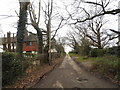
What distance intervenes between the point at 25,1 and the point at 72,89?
12.3 m

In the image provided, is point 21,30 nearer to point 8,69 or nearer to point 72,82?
point 8,69

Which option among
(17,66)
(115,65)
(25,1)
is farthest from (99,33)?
(17,66)

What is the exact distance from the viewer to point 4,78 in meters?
8.11

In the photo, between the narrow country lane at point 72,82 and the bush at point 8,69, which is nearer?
the bush at point 8,69

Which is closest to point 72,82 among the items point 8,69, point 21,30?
point 8,69

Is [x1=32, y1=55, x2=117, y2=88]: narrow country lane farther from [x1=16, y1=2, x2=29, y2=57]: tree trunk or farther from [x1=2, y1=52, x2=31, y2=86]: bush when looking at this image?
[x1=16, y1=2, x2=29, y2=57]: tree trunk

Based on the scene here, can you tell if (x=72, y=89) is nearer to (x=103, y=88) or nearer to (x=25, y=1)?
(x=103, y=88)

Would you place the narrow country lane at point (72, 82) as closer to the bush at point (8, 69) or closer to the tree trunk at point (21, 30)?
the bush at point (8, 69)

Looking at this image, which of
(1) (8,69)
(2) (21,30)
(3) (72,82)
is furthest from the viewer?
(2) (21,30)

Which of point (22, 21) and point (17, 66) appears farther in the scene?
point (22, 21)

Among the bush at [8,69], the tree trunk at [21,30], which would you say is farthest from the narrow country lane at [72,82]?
the tree trunk at [21,30]

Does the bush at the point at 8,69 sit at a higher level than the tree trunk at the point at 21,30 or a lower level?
lower

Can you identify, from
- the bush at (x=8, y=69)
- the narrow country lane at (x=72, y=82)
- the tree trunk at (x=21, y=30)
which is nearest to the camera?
the bush at (x=8, y=69)

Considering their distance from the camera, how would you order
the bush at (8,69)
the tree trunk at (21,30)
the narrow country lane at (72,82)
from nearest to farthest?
the bush at (8,69), the narrow country lane at (72,82), the tree trunk at (21,30)
